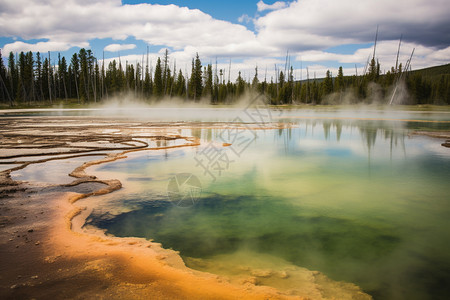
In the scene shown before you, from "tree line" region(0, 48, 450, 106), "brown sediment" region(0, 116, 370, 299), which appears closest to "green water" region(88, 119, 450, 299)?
"brown sediment" region(0, 116, 370, 299)

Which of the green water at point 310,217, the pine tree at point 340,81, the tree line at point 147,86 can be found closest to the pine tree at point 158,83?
the tree line at point 147,86

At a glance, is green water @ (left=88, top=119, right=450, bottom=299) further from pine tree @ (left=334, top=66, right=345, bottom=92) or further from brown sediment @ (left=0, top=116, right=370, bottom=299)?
pine tree @ (left=334, top=66, right=345, bottom=92)

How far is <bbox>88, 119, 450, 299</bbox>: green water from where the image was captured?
4133mm

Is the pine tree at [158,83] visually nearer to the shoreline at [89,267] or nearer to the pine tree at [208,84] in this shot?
the pine tree at [208,84]

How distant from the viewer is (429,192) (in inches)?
296

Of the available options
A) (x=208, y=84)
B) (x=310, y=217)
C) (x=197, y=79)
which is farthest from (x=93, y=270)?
(x=208, y=84)

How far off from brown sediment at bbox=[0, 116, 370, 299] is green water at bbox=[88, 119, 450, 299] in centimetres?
36

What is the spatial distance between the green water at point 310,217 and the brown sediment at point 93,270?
0.36m

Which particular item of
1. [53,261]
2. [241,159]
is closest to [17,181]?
[53,261]

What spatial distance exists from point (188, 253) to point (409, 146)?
47.4ft

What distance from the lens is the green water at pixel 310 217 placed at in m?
4.13

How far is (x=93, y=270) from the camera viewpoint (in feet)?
12.1

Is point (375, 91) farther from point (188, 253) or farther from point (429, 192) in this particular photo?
point (188, 253)

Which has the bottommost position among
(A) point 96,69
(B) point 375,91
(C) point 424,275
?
(C) point 424,275
